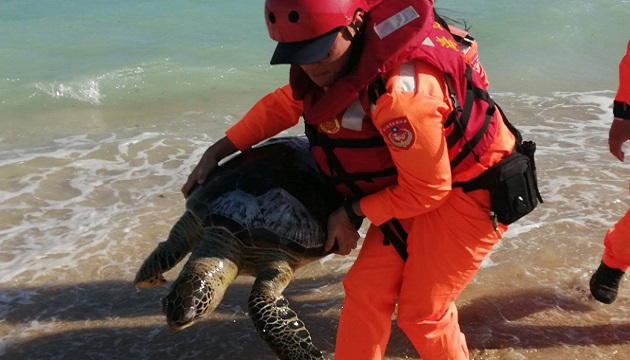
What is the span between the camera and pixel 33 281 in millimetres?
4398

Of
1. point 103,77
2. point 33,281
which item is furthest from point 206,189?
point 103,77

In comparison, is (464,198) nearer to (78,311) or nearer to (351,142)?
(351,142)

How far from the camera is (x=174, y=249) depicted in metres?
3.46

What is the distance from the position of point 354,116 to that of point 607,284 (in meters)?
1.88

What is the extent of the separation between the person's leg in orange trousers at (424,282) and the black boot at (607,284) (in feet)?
3.75

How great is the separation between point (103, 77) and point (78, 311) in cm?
567

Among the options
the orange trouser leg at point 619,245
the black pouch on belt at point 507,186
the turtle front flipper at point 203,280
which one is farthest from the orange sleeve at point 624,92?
the turtle front flipper at point 203,280

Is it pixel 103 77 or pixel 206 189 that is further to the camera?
pixel 103 77

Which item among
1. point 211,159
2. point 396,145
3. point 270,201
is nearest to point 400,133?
point 396,145

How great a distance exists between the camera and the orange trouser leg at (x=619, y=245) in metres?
3.66

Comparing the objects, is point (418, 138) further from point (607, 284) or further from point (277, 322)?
point (607, 284)

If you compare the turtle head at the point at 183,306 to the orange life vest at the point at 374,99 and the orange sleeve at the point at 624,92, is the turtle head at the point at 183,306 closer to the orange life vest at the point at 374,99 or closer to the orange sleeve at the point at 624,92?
the orange life vest at the point at 374,99

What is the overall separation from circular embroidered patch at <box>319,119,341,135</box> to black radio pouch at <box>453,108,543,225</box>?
0.50 metres

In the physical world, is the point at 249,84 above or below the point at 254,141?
below
